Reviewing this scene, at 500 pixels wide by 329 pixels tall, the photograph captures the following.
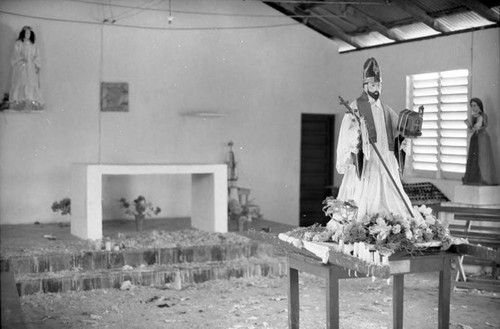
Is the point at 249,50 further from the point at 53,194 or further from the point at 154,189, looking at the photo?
the point at 53,194

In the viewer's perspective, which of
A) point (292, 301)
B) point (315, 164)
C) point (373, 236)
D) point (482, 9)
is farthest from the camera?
point (315, 164)

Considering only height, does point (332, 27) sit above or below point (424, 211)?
above

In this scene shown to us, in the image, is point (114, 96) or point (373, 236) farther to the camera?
point (114, 96)

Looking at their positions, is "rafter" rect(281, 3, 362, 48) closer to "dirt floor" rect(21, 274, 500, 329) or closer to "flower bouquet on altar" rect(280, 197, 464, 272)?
"dirt floor" rect(21, 274, 500, 329)

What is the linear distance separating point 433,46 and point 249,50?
3.59 meters

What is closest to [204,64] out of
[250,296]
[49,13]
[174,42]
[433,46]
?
[174,42]

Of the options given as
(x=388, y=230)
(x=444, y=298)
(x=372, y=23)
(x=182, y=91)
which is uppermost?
(x=372, y=23)

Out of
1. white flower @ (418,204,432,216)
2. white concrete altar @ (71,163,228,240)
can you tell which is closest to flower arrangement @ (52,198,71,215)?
white concrete altar @ (71,163,228,240)

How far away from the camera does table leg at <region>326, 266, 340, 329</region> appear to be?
529cm

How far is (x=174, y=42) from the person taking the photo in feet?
41.5

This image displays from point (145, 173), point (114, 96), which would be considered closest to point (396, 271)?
point (145, 173)

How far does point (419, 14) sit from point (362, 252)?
664 cm

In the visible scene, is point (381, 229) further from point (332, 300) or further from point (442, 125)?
point (442, 125)

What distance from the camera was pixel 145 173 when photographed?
10047 mm
